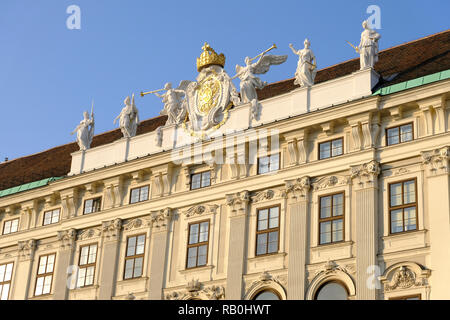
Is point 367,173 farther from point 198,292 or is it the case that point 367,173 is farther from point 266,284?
point 198,292

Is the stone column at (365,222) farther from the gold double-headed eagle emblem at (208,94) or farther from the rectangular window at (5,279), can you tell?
the rectangular window at (5,279)

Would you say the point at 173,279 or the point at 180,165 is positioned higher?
the point at 180,165

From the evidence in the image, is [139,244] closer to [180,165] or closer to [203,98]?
[180,165]

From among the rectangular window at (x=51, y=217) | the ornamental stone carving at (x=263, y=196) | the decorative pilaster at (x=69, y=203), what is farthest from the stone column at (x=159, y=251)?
the rectangular window at (x=51, y=217)

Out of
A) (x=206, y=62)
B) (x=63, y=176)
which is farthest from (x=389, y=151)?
(x=63, y=176)

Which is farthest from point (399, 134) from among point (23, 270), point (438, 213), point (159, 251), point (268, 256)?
point (23, 270)

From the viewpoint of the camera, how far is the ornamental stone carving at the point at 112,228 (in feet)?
119

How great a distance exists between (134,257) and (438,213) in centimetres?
1208

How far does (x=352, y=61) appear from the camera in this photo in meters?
37.9

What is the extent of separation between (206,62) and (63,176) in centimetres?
819

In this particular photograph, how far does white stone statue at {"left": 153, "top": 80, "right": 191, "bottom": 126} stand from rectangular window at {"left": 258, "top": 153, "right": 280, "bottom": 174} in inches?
177

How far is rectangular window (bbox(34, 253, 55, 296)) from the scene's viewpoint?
3784 centimetres

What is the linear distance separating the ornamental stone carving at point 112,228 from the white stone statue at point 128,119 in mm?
3643

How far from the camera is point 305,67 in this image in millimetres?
33594
